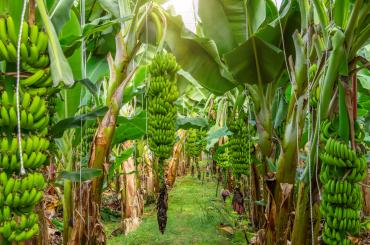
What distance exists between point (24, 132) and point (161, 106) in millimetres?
735

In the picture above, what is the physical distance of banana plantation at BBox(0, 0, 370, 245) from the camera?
3.43ft

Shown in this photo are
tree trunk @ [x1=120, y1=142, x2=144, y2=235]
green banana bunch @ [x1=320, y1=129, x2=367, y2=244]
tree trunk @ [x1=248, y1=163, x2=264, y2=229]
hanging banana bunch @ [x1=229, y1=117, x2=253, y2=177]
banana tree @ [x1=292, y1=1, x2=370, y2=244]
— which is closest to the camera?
green banana bunch @ [x1=320, y1=129, x2=367, y2=244]

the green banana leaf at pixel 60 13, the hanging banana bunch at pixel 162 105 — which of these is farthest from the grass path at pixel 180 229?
the green banana leaf at pixel 60 13

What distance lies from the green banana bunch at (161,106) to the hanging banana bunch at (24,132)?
63 cm

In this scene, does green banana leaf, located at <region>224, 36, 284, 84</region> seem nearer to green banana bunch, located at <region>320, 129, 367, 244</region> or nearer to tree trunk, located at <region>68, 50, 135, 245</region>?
tree trunk, located at <region>68, 50, 135, 245</region>

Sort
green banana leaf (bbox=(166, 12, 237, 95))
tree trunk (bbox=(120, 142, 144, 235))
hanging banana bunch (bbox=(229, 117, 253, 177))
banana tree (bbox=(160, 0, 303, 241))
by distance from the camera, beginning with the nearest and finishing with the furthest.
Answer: banana tree (bbox=(160, 0, 303, 241)) < green banana leaf (bbox=(166, 12, 237, 95)) < hanging banana bunch (bbox=(229, 117, 253, 177)) < tree trunk (bbox=(120, 142, 144, 235))

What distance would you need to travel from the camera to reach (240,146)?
8.49 feet

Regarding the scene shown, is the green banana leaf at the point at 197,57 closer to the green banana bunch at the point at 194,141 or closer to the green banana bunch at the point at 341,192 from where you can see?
the green banana bunch at the point at 341,192

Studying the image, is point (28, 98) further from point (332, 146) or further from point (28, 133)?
point (332, 146)

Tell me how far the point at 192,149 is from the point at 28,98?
4.73 meters

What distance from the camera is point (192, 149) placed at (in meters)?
5.69

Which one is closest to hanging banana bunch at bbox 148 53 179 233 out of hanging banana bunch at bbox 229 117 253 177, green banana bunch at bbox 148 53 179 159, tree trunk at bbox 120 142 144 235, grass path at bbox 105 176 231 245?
green banana bunch at bbox 148 53 179 159

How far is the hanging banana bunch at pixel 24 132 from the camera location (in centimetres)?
96

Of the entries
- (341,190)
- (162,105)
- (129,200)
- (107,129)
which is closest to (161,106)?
(162,105)
